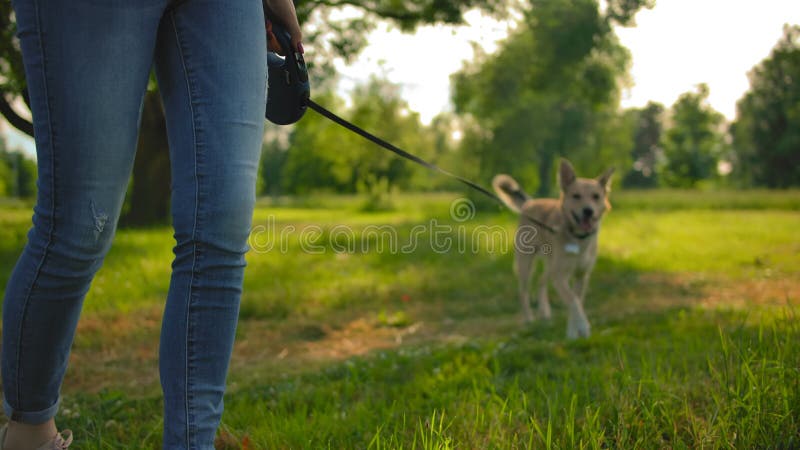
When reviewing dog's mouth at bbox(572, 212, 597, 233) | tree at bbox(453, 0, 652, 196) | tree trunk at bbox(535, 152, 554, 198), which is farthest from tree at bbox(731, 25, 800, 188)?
dog's mouth at bbox(572, 212, 597, 233)

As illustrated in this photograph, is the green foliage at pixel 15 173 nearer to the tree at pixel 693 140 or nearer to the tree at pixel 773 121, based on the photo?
the tree at pixel 773 121

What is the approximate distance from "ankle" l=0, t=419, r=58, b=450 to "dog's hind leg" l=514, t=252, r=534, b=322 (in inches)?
184

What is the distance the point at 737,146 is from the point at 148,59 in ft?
182

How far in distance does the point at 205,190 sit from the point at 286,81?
0.71m

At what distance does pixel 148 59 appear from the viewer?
152cm

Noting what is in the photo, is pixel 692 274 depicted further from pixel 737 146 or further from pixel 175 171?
pixel 737 146

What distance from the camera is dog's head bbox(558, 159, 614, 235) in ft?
16.6

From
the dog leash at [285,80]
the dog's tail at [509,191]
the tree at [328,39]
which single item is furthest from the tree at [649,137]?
the dog leash at [285,80]

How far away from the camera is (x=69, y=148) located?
4.60 ft

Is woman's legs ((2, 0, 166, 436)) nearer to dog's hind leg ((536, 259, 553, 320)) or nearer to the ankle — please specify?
the ankle

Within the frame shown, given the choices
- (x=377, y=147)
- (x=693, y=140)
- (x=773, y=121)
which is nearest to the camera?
(x=377, y=147)

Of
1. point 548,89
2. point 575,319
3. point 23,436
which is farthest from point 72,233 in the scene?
point 548,89

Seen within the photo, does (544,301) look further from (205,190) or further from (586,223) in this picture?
(205,190)

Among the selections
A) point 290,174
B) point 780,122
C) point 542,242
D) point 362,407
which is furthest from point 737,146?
point 362,407
